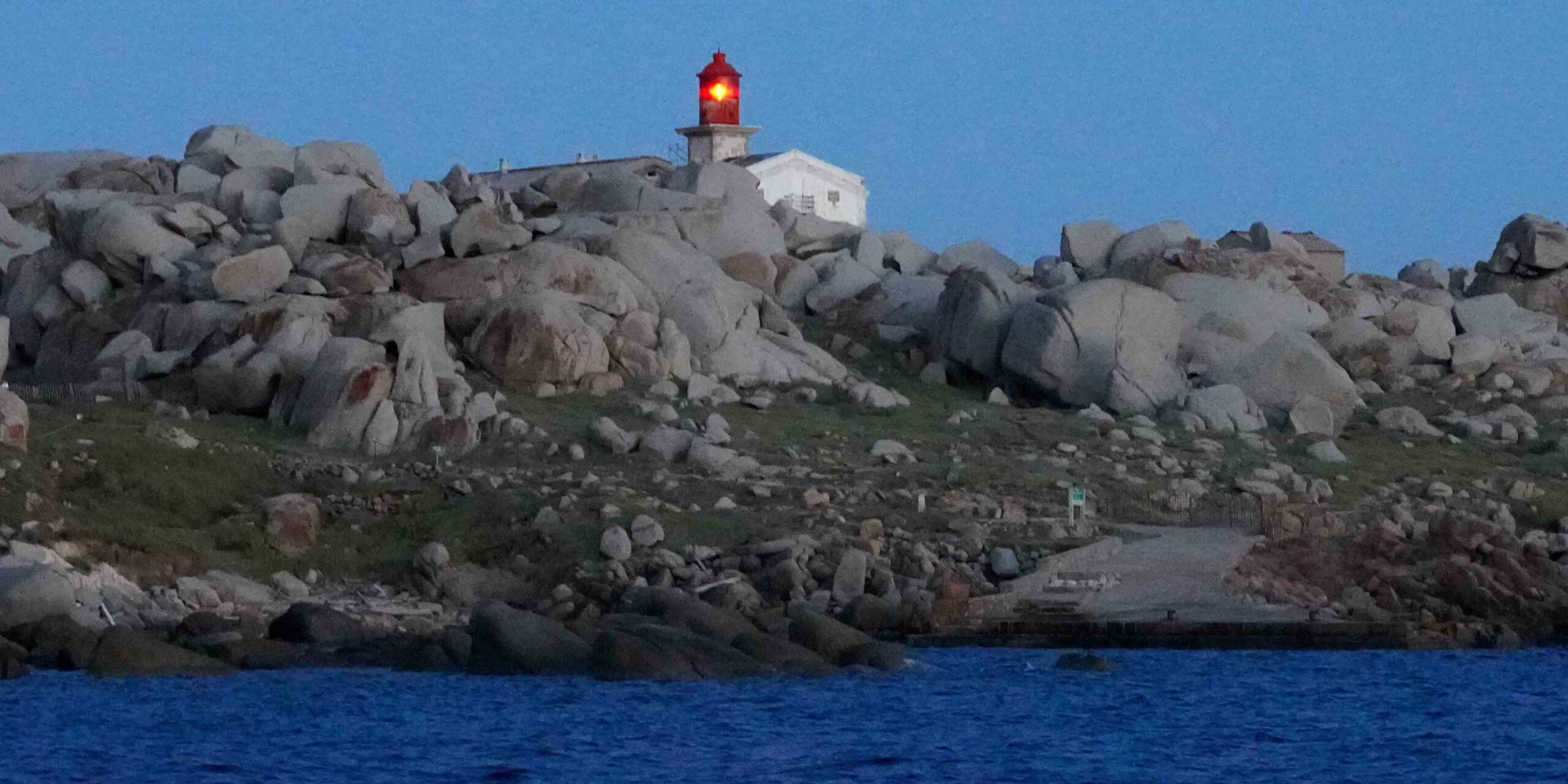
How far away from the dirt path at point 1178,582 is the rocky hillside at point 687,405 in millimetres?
567

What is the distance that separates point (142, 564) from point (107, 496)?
1982mm

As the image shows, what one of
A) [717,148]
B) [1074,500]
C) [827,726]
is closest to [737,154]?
[717,148]

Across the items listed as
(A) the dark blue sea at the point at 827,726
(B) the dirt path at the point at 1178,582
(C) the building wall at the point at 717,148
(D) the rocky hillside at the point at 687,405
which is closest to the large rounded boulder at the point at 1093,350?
(D) the rocky hillside at the point at 687,405

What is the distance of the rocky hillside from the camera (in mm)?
32250

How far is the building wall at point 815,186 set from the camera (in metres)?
64.1

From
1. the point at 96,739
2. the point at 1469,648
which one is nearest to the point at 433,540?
the point at 96,739

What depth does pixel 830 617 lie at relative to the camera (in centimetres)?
2970

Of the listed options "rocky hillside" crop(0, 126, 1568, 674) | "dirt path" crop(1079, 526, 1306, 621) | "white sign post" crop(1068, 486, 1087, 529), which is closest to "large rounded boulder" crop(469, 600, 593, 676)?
"rocky hillside" crop(0, 126, 1568, 674)

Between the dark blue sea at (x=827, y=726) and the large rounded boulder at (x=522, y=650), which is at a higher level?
the large rounded boulder at (x=522, y=650)

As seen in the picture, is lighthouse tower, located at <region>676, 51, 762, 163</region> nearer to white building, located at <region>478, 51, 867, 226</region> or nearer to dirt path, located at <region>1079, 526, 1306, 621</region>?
white building, located at <region>478, 51, 867, 226</region>

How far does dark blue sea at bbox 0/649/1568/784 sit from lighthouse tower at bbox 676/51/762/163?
122 feet

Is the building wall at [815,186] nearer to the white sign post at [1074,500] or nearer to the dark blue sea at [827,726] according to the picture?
the white sign post at [1074,500]

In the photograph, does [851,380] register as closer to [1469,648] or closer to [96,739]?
[1469,648]

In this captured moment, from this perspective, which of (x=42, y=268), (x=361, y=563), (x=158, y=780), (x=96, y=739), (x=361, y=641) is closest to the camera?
(x=158, y=780)
